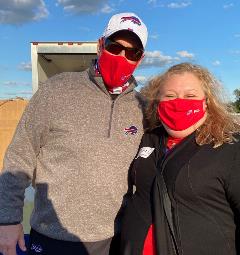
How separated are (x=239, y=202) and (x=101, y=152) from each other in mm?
759

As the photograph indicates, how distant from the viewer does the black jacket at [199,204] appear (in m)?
2.07

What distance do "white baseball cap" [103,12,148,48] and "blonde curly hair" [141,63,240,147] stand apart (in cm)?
28

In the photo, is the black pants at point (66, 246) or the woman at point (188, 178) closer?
the woman at point (188, 178)

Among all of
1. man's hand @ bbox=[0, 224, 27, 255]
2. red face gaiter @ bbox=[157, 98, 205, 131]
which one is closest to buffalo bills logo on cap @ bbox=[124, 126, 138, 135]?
red face gaiter @ bbox=[157, 98, 205, 131]

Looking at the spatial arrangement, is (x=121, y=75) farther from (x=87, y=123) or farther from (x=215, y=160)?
(x=215, y=160)

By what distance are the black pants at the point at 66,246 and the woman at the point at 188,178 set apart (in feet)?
0.47

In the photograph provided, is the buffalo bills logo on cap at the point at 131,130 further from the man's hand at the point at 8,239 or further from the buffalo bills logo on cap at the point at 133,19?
the man's hand at the point at 8,239

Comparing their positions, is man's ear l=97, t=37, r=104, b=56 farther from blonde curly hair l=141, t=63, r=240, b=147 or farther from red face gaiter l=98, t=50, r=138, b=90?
blonde curly hair l=141, t=63, r=240, b=147

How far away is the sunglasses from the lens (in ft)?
8.07

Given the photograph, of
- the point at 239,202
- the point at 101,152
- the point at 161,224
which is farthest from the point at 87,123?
the point at 239,202

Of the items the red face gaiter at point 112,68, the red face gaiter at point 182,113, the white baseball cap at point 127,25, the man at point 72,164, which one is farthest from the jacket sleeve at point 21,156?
the red face gaiter at point 182,113

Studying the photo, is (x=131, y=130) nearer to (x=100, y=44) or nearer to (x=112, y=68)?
(x=112, y=68)

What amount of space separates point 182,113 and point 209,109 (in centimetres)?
20

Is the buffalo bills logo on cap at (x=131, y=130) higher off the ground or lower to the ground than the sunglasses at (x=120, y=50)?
lower
